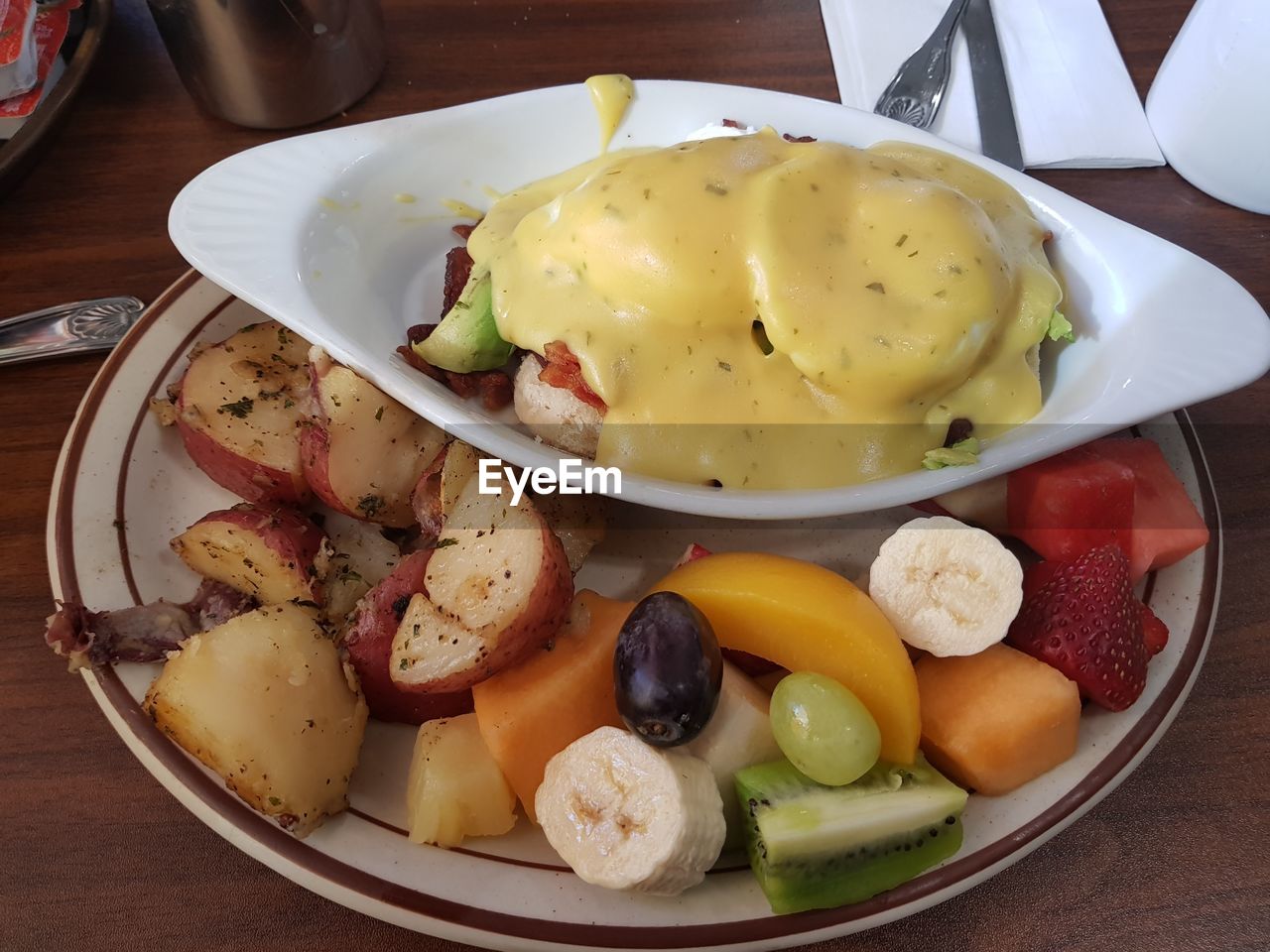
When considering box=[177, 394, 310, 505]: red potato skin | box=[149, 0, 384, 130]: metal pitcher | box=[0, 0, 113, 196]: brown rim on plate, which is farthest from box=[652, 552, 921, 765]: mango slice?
box=[0, 0, 113, 196]: brown rim on plate

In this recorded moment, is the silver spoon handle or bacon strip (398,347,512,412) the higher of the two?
the silver spoon handle

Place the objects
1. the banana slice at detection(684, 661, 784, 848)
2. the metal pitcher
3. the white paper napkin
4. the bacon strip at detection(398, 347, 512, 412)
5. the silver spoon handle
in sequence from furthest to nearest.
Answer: the white paper napkin
the metal pitcher
the silver spoon handle
the bacon strip at detection(398, 347, 512, 412)
the banana slice at detection(684, 661, 784, 848)

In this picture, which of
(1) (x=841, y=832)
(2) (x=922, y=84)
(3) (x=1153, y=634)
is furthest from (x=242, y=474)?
(2) (x=922, y=84)

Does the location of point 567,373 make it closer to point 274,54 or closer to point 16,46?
point 274,54

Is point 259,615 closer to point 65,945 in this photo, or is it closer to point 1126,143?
point 65,945

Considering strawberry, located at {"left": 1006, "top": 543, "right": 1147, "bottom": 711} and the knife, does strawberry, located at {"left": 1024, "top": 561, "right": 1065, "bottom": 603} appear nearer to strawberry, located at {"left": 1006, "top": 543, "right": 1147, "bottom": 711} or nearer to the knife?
strawberry, located at {"left": 1006, "top": 543, "right": 1147, "bottom": 711}

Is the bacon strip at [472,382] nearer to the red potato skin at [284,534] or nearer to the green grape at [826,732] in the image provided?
the red potato skin at [284,534]
